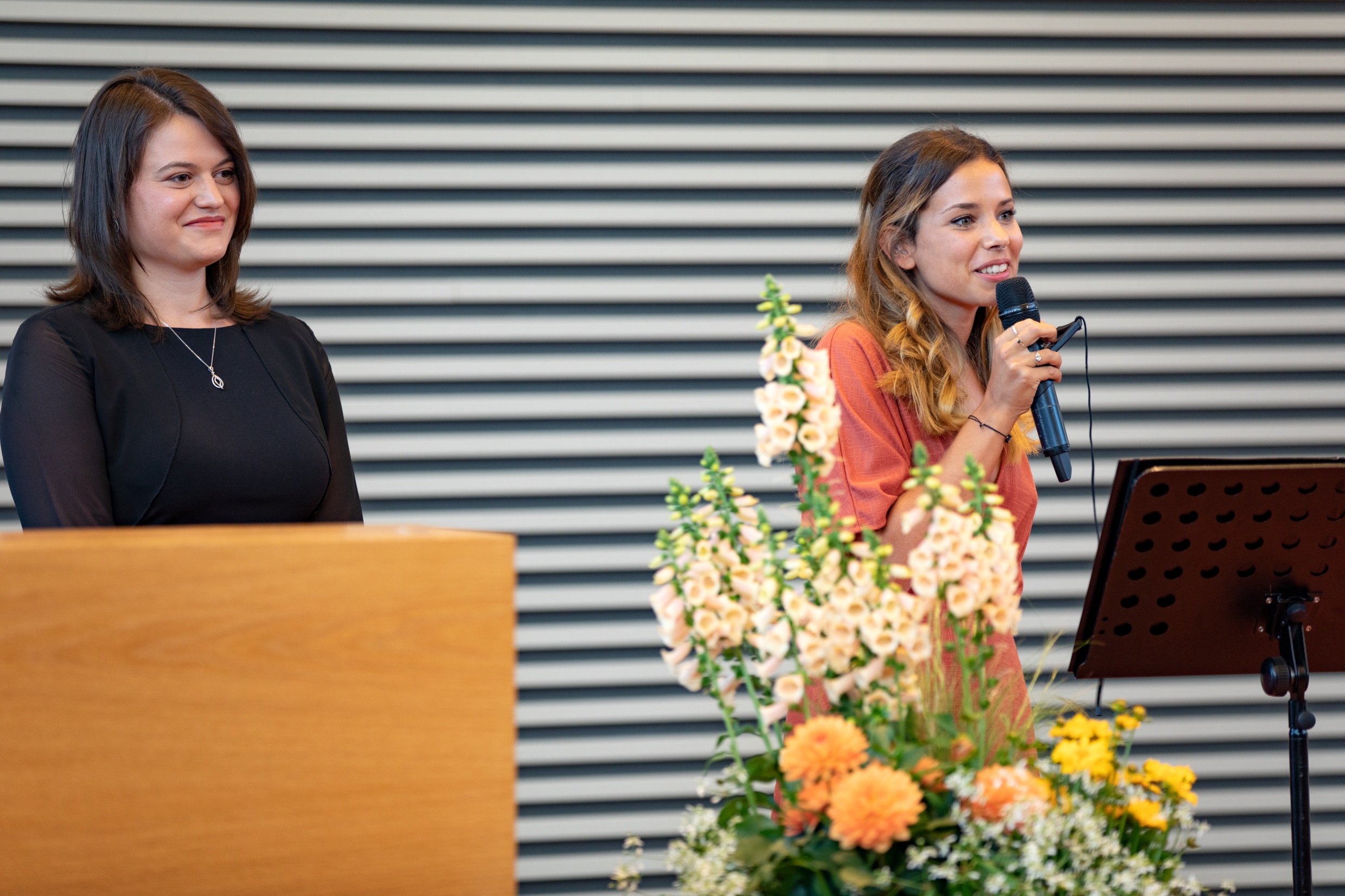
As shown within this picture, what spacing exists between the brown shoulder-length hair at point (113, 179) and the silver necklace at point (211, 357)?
4 centimetres

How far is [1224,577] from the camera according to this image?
1731 millimetres

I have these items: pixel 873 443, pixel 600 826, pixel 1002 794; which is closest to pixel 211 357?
pixel 873 443

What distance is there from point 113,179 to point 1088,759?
1698mm

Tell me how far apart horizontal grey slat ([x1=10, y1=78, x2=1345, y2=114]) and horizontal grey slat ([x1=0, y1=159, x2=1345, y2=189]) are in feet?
0.51

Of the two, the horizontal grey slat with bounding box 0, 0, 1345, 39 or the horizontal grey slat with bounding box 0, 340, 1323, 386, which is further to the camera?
the horizontal grey slat with bounding box 0, 340, 1323, 386

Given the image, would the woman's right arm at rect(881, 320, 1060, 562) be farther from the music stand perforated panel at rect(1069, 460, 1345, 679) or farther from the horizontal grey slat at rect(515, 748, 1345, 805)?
the horizontal grey slat at rect(515, 748, 1345, 805)

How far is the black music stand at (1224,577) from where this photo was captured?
1.62 m

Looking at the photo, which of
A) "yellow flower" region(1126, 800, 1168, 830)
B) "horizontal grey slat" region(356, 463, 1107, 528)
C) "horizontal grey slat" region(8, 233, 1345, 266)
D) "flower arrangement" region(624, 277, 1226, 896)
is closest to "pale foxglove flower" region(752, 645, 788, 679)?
"flower arrangement" region(624, 277, 1226, 896)

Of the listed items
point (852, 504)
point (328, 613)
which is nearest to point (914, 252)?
point (852, 504)

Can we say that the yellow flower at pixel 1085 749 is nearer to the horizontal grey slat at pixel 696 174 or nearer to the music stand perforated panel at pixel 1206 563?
the music stand perforated panel at pixel 1206 563

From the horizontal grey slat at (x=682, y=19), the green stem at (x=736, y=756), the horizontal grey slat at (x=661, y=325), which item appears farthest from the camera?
the horizontal grey slat at (x=661, y=325)

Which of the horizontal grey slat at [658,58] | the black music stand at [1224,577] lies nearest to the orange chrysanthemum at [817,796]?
the black music stand at [1224,577]

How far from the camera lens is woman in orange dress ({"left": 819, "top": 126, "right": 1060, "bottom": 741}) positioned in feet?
6.24

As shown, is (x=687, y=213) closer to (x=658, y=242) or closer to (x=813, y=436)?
(x=658, y=242)
